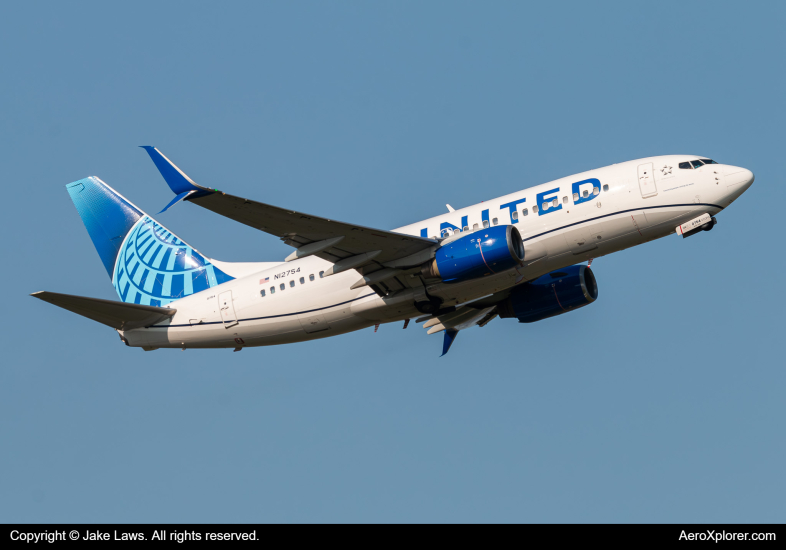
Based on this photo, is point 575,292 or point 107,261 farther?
point 107,261

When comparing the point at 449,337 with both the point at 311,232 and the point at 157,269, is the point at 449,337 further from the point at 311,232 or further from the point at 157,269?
the point at 157,269

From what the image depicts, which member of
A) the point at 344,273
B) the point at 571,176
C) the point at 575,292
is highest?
the point at 571,176

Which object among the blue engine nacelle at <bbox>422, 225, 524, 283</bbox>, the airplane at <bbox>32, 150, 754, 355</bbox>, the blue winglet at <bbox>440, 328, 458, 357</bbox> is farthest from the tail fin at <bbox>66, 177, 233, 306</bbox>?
the blue engine nacelle at <bbox>422, 225, 524, 283</bbox>

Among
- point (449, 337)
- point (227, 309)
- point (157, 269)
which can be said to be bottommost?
point (449, 337)

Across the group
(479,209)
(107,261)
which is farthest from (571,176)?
(107,261)

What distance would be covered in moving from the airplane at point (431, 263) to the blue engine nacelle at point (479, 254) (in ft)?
0.13

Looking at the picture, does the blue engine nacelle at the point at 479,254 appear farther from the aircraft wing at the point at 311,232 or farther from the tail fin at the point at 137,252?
the tail fin at the point at 137,252

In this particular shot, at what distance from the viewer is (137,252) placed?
40.5m

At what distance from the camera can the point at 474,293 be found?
32250mm

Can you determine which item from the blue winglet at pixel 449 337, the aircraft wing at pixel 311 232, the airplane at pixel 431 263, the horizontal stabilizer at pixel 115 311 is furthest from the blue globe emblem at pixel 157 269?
the blue winglet at pixel 449 337

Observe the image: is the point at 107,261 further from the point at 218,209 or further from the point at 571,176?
the point at 571,176

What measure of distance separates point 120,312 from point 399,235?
40.3ft

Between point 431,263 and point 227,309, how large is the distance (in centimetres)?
898

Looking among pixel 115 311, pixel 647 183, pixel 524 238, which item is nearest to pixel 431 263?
pixel 524 238
